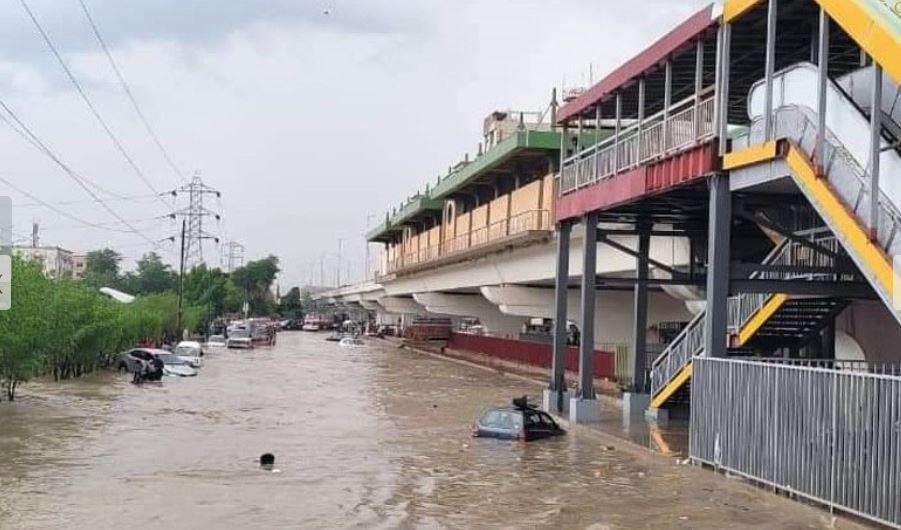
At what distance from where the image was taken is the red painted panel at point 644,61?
2300cm

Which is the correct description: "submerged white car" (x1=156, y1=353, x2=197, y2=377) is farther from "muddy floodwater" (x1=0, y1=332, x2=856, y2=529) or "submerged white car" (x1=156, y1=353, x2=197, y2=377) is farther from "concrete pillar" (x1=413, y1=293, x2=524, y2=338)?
"concrete pillar" (x1=413, y1=293, x2=524, y2=338)

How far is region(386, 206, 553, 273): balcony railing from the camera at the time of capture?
145ft

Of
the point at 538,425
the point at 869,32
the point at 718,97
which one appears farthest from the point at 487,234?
the point at 869,32

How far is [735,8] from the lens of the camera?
21.4 metres

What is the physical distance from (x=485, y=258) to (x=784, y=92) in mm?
38111

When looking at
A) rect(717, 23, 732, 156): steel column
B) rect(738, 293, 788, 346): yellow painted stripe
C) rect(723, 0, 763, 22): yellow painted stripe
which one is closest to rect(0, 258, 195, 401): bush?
rect(738, 293, 788, 346): yellow painted stripe

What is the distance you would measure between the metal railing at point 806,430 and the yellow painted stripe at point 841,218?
151 centimetres

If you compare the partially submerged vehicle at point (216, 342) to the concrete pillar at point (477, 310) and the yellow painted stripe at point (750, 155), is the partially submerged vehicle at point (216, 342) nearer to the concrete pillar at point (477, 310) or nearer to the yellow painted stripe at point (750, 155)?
→ the concrete pillar at point (477, 310)

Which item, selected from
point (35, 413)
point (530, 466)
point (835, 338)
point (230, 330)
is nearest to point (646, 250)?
point (835, 338)

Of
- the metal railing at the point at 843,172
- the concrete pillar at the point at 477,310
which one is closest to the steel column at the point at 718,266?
the metal railing at the point at 843,172

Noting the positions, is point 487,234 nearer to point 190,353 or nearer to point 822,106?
point 190,353

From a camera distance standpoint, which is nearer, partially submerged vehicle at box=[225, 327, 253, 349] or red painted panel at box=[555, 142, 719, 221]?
red painted panel at box=[555, 142, 719, 221]

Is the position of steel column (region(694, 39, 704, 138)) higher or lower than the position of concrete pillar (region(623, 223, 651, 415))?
higher

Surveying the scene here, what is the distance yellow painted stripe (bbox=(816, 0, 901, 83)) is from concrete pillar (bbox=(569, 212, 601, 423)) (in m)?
13.5
